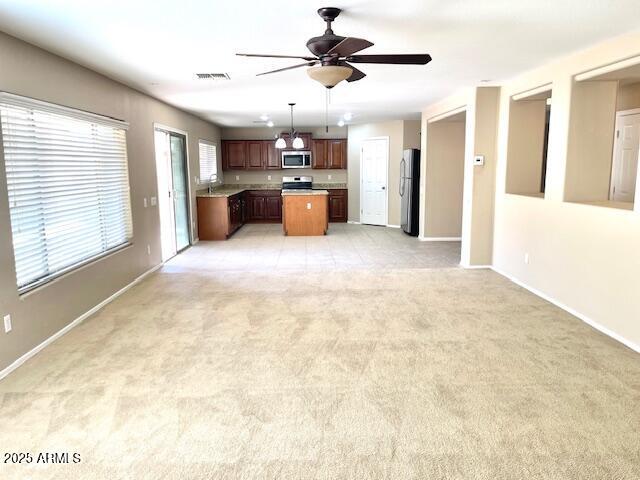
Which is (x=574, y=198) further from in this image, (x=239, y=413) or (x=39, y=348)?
(x=39, y=348)

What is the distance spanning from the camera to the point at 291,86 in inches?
214

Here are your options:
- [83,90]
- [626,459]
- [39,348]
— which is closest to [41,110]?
[83,90]

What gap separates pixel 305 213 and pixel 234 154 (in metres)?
3.10

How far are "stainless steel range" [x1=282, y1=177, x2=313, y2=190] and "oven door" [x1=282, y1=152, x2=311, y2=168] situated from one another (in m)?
0.35

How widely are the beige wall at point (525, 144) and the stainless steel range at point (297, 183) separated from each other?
6100 mm

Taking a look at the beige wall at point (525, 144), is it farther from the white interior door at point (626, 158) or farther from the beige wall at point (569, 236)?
the white interior door at point (626, 158)

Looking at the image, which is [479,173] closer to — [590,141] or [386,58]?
[590,141]

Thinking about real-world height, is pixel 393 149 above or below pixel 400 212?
above

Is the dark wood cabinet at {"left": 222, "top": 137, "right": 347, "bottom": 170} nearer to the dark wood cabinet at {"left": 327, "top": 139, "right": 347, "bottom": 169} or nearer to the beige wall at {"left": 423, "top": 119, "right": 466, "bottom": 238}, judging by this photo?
the dark wood cabinet at {"left": 327, "top": 139, "right": 347, "bottom": 169}

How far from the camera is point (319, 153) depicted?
11039 mm

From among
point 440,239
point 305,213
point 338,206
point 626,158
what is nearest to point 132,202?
point 305,213

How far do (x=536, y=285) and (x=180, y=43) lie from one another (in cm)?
431

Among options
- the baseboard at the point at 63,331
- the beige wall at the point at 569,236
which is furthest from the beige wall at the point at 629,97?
the baseboard at the point at 63,331

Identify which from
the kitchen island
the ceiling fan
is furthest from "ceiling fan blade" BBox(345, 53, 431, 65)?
the kitchen island
